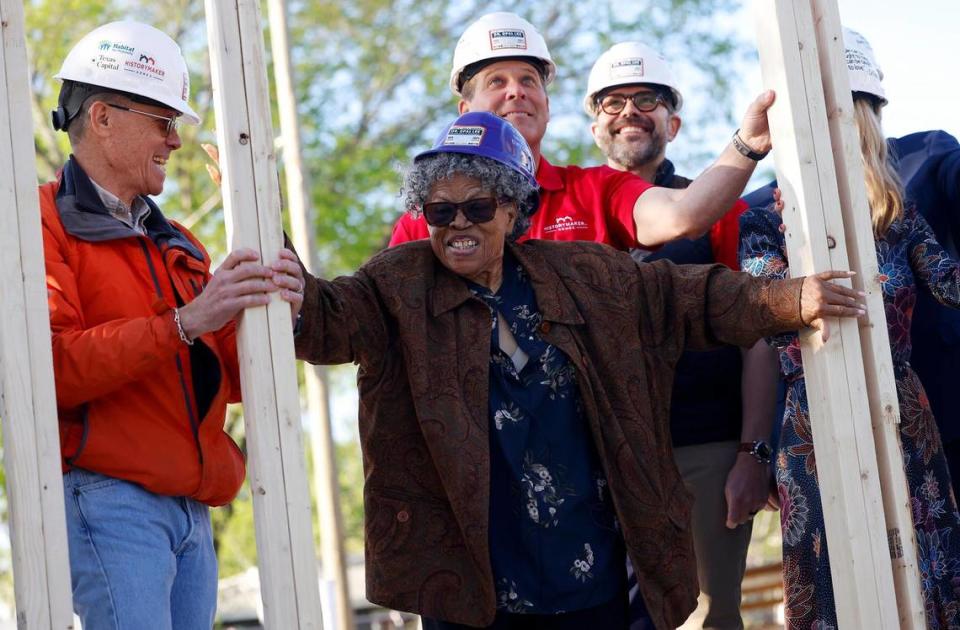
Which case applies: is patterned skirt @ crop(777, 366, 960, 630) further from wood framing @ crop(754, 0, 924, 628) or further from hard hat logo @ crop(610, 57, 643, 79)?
hard hat logo @ crop(610, 57, 643, 79)

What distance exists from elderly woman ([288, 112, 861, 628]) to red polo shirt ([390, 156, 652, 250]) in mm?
503

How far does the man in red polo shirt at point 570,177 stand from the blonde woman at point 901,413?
0.32 metres

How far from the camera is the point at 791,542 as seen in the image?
13.9ft

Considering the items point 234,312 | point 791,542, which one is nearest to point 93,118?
point 234,312

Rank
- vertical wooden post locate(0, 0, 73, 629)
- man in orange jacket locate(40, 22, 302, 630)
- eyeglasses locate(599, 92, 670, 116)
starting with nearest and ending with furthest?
vertical wooden post locate(0, 0, 73, 629)
man in orange jacket locate(40, 22, 302, 630)
eyeglasses locate(599, 92, 670, 116)

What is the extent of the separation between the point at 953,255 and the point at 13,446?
10.4 ft

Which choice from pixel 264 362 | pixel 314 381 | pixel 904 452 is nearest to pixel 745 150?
pixel 904 452

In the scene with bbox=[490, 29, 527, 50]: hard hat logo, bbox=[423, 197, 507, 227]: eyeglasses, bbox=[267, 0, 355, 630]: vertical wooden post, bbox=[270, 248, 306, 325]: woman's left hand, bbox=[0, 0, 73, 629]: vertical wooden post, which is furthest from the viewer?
bbox=[267, 0, 355, 630]: vertical wooden post

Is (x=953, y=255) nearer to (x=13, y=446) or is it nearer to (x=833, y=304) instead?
(x=833, y=304)

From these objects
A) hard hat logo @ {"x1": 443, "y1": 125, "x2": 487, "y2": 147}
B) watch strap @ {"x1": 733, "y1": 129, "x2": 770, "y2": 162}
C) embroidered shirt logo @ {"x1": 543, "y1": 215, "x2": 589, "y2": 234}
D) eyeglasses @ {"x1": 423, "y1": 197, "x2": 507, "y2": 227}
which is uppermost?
hard hat logo @ {"x1": 443, "y1": 125, "x2": 487, "y2": 147}

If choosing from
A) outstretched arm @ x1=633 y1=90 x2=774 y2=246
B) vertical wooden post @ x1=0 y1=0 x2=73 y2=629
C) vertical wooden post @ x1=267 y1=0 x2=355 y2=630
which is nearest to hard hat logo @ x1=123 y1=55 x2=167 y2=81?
vertical wooden post @ x1=0 y1=0 x2=73 y2=629

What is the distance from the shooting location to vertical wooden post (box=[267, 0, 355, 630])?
1132cm

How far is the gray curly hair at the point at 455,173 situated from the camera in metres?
3.89

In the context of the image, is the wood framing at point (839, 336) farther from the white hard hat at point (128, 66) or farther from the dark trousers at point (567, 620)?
the white hard hat at point (128, 66)
